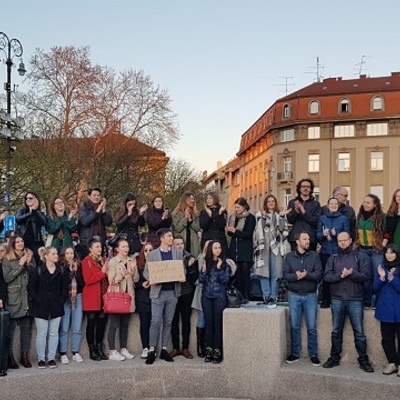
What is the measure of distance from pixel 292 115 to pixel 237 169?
96.8 ft

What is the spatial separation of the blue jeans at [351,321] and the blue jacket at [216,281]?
60.4 inches

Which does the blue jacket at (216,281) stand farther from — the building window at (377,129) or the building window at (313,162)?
the building window at (377,129)

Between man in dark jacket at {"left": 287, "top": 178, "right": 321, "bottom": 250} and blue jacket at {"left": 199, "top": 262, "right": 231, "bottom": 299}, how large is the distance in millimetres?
1423

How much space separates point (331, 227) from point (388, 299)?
1.42m

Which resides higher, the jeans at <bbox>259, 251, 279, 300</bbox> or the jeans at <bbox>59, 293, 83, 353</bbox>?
the jeans at <bbox>259, 251, 279, 300</bbox>

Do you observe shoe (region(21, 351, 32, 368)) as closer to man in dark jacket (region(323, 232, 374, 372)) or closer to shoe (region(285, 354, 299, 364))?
shoe (region(285, 354, 299, 364))

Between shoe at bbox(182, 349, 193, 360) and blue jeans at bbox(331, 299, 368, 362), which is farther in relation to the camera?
shoe at bbox(182, 349, 193, 360)

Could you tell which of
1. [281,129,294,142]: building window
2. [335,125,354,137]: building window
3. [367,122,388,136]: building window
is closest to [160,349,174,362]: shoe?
[367,122,388,136]: building window

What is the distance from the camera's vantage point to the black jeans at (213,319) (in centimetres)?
816

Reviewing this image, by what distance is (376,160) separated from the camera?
57.9 meters

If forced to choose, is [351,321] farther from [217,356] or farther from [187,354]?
[187,354]

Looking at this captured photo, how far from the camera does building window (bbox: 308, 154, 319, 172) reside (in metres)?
60.1

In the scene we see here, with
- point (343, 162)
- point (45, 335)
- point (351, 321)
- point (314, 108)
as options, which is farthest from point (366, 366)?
point (314, 108)

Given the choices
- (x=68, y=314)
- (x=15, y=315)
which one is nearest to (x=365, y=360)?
(x=68, y=314)
